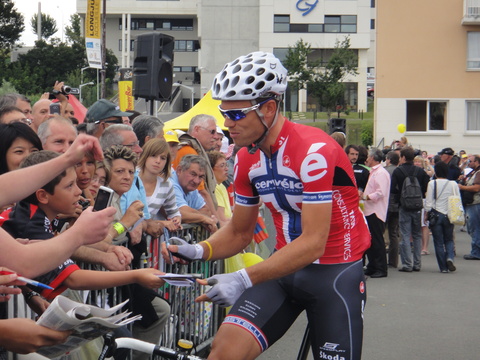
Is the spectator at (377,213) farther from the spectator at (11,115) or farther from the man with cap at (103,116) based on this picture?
the spectator at (11,115)

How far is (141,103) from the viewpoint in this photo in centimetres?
7606

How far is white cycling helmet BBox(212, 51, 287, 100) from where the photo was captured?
4.16 m

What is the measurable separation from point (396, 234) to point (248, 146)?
1080cm

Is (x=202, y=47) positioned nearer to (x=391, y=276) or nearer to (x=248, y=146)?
(x=391, y=276)

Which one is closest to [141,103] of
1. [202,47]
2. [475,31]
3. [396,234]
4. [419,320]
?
[202,47]

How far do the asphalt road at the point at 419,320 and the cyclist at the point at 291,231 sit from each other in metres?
3.71

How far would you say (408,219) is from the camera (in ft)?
46.5

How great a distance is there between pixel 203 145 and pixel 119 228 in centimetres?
409

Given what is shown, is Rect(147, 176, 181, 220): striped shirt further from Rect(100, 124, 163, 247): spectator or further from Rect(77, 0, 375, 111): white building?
Rect(77, 0, 375, 111): white building

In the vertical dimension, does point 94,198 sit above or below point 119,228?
above

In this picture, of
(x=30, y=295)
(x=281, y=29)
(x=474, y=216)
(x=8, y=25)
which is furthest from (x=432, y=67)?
(x=8, y=25)

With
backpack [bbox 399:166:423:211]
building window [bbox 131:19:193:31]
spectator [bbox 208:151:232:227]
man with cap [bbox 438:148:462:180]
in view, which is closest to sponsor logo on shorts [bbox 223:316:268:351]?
spectator [bbox 208:151:232:227]

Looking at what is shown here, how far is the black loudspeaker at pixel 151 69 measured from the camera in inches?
502

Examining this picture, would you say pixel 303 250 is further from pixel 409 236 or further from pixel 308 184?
pixel 409 236
